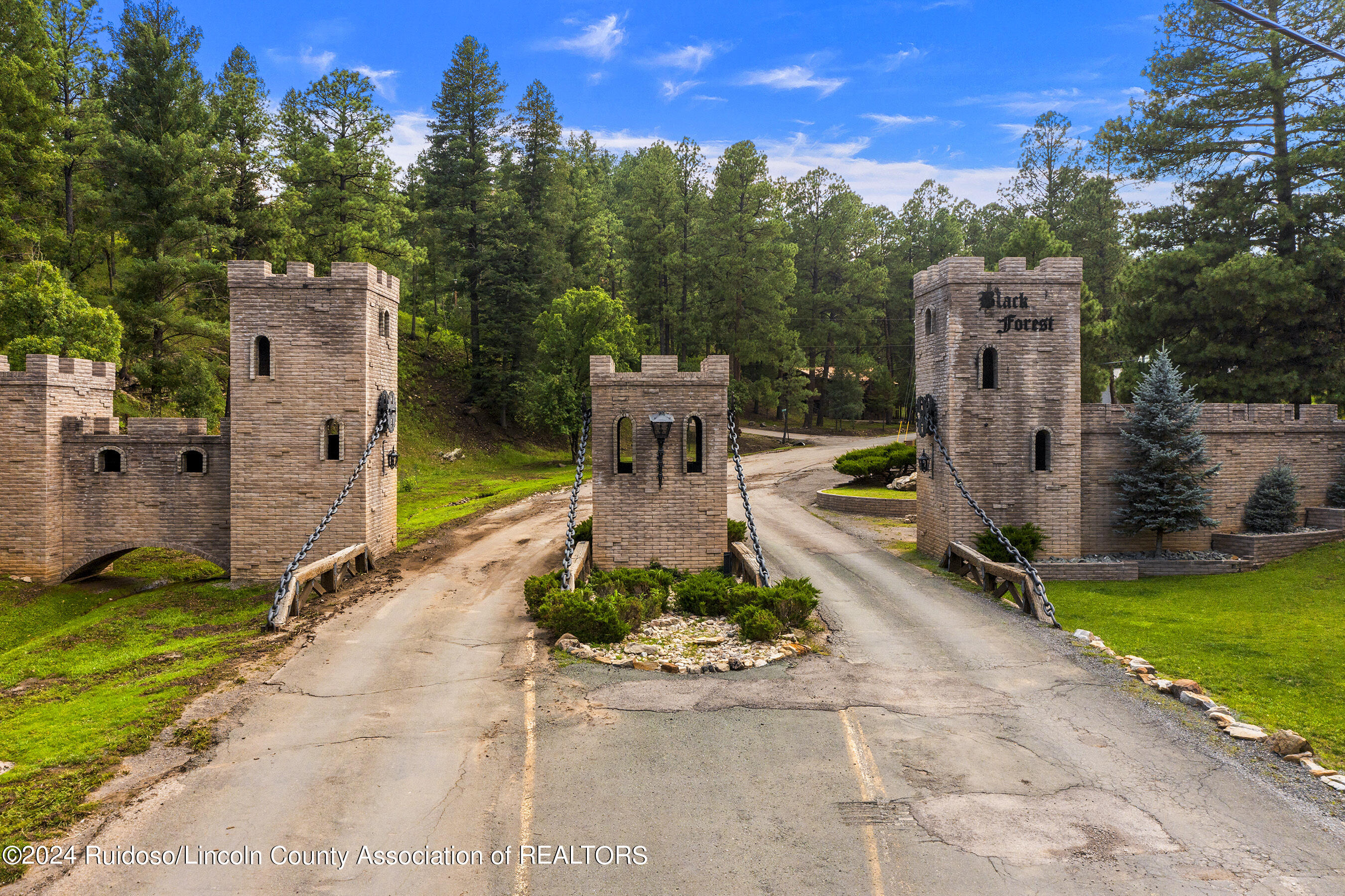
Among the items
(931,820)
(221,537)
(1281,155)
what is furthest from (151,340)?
(1281,155)

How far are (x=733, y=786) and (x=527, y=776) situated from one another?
232 centimetres

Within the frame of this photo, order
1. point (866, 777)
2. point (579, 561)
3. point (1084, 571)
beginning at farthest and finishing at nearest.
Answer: point (1084, 571)
point (579, 561)
point (866, 777)

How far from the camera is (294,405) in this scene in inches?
739

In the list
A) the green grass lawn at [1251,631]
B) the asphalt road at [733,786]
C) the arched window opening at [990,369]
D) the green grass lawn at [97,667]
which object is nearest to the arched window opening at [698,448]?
the asphalt road at [733,786]

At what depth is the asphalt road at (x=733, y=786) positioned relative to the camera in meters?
6.65

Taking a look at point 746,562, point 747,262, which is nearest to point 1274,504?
point 746,562

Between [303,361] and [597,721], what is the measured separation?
1348 cm

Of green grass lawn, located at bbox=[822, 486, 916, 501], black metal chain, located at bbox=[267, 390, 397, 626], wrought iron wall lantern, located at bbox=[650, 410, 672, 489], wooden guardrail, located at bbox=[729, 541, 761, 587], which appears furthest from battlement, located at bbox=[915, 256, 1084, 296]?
black metal chain, located at bbox=[267, 390, 397, 626]

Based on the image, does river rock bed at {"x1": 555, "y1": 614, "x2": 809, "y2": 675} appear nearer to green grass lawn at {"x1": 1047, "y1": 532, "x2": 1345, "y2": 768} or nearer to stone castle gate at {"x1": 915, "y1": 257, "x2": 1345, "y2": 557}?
green grass lawn at {"x1": 1047, "y1": 532, "x2": 1345, "y2": 768}

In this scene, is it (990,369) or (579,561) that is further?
(990,369)

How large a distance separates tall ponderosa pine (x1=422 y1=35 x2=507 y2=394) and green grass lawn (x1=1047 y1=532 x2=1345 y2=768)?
124 feet

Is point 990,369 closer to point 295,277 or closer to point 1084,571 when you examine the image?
point 1084,571

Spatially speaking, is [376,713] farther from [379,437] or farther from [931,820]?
[379,437]

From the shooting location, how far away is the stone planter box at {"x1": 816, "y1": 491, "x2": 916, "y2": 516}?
27.5m
